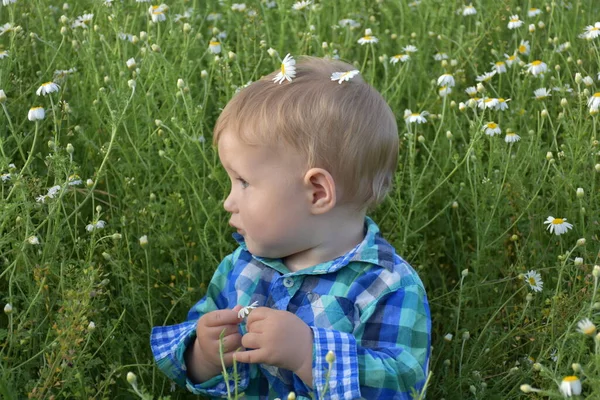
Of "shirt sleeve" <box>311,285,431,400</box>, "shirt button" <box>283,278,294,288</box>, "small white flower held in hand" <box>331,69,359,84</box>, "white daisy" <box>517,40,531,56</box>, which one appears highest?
"small white flower held in hand" <box>331,69,359,84</box>

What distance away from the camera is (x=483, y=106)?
10.7ft

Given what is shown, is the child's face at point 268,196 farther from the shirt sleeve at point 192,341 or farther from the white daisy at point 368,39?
the white daisy at point 368,39

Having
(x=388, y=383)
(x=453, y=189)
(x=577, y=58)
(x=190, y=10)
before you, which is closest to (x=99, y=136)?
(x=190, y=10)

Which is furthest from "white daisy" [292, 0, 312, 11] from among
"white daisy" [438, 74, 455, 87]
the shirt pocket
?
the shirt pocket

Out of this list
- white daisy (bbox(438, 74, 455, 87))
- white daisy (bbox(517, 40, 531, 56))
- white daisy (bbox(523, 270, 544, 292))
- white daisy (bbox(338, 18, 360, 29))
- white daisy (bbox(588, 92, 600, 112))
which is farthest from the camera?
white daisy (bbox(338, 18, 360, 29))

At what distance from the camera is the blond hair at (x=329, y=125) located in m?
2.29

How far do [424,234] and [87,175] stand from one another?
1.19 metres

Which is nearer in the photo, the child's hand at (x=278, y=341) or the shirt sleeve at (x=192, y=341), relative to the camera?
the child's hand at (x=278, y=341)

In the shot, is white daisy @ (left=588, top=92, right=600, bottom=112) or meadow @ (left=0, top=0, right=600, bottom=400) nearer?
meadow @ (left=0, top=0, right=600, bottom=400)

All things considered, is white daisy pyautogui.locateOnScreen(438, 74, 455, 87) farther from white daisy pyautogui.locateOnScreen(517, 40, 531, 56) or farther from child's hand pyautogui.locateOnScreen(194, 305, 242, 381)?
child's hand pyautogui.locateOnScreen(194, 305, 242, 381)

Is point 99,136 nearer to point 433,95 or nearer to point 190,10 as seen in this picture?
point 190,10

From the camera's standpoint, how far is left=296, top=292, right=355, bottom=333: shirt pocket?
7.68ft

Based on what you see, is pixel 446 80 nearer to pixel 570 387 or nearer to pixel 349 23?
pixel 349 23

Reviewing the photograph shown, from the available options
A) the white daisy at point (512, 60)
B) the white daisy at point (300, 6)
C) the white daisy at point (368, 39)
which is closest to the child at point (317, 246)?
the white daisy at point (368, 39)
